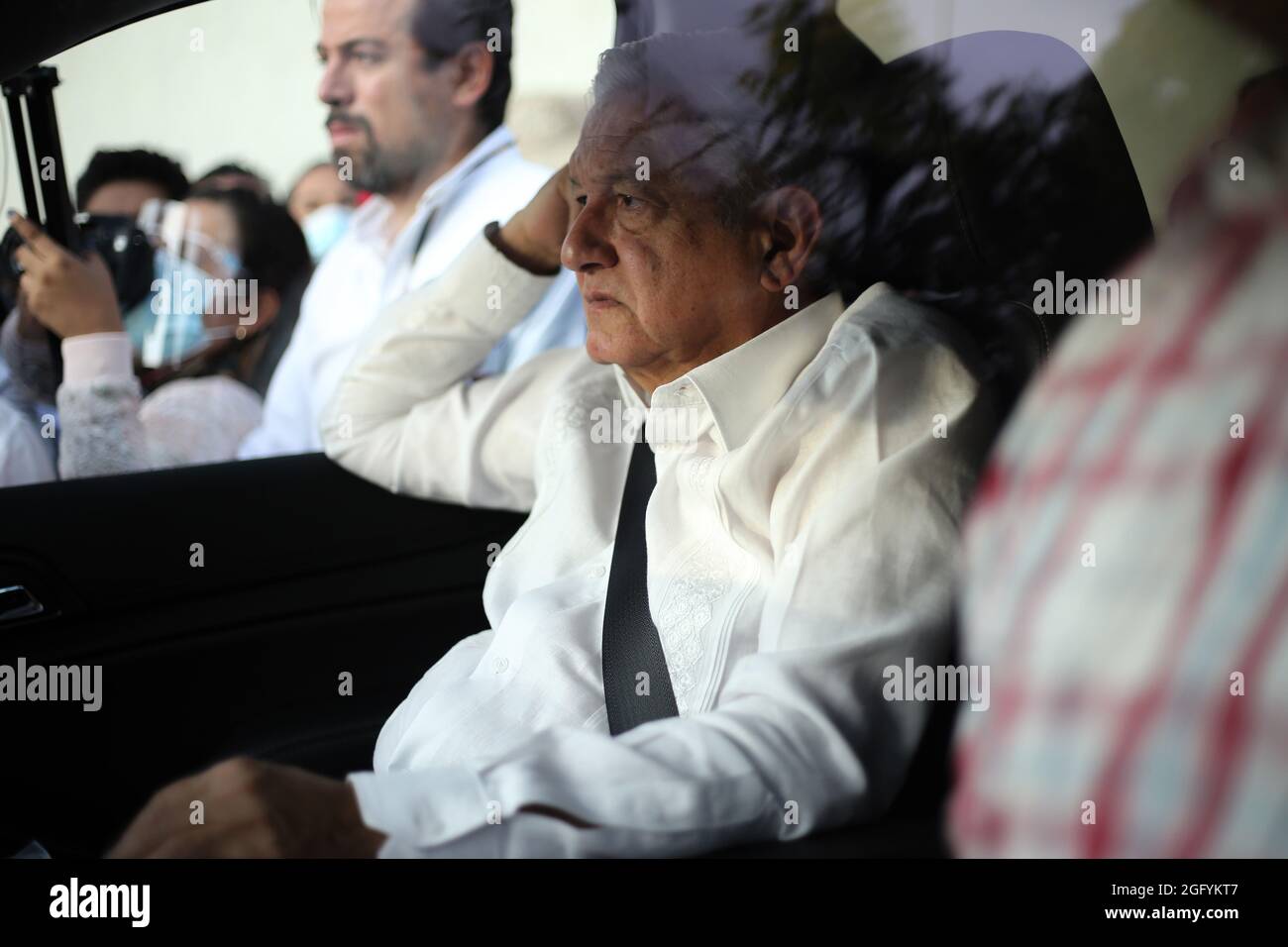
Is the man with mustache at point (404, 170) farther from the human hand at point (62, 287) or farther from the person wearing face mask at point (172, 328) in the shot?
the human hand at point (62, 287)

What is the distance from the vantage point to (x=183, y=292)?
223cm

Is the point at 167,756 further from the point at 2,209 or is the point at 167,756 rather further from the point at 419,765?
the point at 2,209

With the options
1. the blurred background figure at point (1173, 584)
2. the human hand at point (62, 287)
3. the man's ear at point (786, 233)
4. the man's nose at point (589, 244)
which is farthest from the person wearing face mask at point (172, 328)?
the blurred background figure at point (1173, 584)

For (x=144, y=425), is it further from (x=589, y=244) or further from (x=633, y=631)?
(x=633, y=631)

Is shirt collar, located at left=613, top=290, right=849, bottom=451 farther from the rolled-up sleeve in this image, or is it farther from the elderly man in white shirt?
the rolled-up sleeve

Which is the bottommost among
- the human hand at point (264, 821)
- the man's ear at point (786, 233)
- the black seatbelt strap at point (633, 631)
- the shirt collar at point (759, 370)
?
the human hand at point (264, 821)

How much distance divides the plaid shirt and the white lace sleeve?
55.5 inches

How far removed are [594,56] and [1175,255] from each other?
0.79 meters

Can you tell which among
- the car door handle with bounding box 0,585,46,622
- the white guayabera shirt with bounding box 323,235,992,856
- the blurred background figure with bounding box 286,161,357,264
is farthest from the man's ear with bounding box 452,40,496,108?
the car door handle with bounding box 0,585,46,622

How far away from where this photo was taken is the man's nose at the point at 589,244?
1.56m

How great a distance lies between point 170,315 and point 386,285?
38 cm
